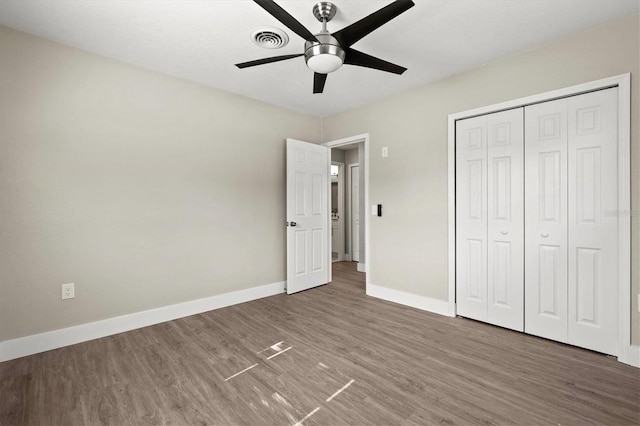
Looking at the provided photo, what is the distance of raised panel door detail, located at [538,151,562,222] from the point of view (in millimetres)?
2535

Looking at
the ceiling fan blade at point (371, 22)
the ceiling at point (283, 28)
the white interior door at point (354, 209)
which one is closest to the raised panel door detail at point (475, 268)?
the ceiling at point (283, 28)

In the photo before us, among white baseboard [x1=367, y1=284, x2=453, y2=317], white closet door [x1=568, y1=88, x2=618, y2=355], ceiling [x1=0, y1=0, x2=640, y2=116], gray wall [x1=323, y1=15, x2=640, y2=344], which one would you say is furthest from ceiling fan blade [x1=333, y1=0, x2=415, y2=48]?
white baseboard [x1=367, y1=284, x2=453, y2=317]

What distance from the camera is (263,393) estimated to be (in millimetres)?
1892

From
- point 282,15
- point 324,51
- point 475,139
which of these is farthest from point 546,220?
point 282,15

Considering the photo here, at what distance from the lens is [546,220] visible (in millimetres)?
2602

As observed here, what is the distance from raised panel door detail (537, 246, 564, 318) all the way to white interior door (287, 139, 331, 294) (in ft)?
8.79

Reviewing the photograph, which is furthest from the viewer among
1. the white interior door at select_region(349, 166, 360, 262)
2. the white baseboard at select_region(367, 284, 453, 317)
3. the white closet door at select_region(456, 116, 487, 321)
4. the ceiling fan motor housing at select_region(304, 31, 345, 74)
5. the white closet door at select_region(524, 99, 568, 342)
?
the white interior door at select_region(349, 166, 360, 262)

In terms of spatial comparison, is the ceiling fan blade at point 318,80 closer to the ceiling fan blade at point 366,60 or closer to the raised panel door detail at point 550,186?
the ceiling fan blade at point 366,60

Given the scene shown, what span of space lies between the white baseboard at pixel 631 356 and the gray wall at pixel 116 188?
139 inches

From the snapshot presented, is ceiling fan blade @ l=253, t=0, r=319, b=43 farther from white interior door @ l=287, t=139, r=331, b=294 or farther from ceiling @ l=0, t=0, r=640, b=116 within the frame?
white interior door @ l=287, t=139, r=331, b=294

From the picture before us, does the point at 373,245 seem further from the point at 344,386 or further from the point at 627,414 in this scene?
the point at 627,414

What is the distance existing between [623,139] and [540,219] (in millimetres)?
806

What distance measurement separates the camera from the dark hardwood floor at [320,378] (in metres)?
1.69

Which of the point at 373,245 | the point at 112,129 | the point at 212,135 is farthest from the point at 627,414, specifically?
the point at 112,129
